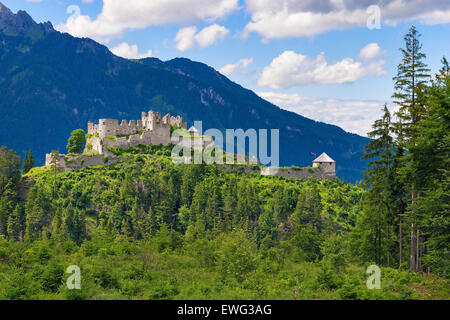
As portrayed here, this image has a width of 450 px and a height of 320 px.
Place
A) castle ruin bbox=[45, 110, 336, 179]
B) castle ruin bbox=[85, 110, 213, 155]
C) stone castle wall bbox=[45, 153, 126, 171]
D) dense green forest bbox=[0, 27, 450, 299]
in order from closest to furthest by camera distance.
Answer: dense green forest bbox=[0, 27, 450, 299]
stone castle wall bbox=[45, 153, 126, 171]
castle ruin bbox=[45, 110, 336, 179]
castle ruin bbox=[85, 110, 213, 155]

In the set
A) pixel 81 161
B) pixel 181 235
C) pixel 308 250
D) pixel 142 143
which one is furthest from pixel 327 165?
pixel 81 161

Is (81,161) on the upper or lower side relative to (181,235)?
upper

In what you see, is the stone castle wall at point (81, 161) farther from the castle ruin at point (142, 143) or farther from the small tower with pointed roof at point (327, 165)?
the small tower with pointed roof at point (327, 165)

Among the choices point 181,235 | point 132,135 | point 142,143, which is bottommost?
point 181,235

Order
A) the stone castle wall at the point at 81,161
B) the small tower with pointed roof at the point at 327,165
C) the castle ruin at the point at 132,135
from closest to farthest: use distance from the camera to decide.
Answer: the stone castle wall at the point at 81,161, the small tower with pointed roof at the point at 327,165, the castle ruin at the point at 132,135

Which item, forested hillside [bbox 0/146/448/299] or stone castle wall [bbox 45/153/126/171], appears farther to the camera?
stone castle wall [bbox 45/153/126/171]

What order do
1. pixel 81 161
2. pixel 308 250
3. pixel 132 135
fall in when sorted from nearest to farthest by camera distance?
1. pixel 308 250
2. pixel 81 161
3. pixel 132 135

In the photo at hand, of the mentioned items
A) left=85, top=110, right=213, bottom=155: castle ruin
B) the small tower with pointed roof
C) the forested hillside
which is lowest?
the forested hillside

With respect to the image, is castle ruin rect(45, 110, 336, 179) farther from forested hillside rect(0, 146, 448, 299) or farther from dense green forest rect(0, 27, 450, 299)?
dense green forest rect(0, 27, 450, 299)

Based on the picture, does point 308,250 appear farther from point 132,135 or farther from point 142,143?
point 132,135

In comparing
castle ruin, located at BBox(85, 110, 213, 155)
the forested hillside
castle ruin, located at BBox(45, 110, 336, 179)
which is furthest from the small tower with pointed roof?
castle ruin, located at BBox(85, 110, 213, 155)

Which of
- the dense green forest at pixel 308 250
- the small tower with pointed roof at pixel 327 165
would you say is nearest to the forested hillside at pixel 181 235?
the dense green forest at pixel 308 250
